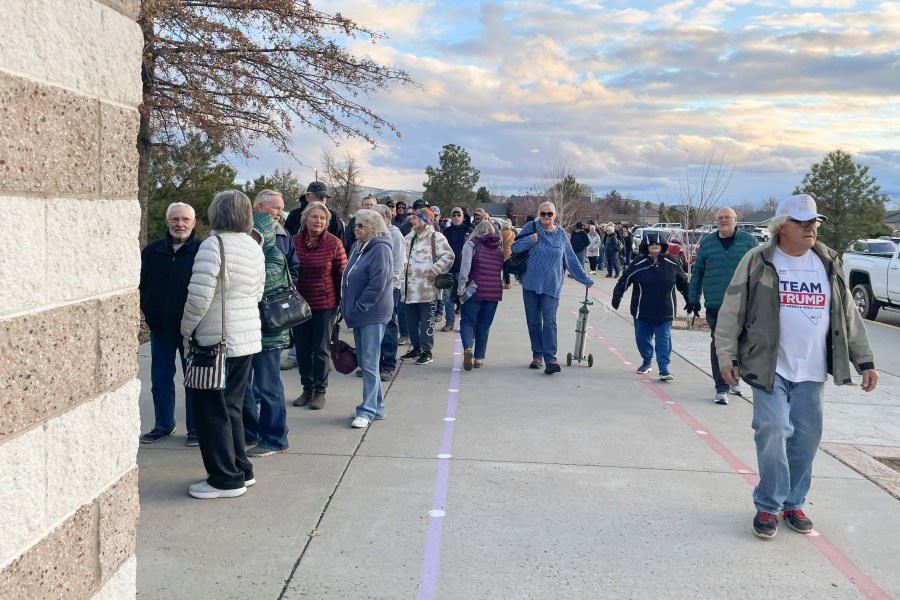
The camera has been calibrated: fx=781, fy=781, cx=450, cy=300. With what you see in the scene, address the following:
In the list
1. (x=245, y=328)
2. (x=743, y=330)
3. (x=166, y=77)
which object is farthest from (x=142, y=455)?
(x=166, y=77)

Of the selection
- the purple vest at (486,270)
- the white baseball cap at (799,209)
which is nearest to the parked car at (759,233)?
the white baseball cap at (799,209)

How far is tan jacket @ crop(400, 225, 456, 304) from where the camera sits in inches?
365

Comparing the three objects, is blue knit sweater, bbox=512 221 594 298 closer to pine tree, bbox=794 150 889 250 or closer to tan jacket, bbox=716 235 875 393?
Answer: tan jacket, bbox=716 235 875 393

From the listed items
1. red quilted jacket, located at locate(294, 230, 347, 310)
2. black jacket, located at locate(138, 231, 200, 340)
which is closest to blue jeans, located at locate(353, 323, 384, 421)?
red quilted jacket, located at locate(294, 230, 347, 310)

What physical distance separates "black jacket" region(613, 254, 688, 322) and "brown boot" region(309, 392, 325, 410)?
363 cm

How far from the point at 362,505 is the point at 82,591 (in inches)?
115

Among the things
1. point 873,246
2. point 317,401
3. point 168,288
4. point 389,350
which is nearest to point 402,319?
point 389,350

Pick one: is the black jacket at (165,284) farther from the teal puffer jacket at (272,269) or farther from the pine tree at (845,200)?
the pine tree at (845,200)

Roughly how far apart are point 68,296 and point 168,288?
13.5 feet

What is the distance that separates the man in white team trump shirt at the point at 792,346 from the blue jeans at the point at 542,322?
14.5 feet

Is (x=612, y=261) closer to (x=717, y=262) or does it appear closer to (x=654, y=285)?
(x=654, y=285)

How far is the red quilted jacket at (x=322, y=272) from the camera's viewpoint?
7062mm

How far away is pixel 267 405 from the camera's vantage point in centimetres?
576

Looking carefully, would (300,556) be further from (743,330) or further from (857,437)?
(857,437)
